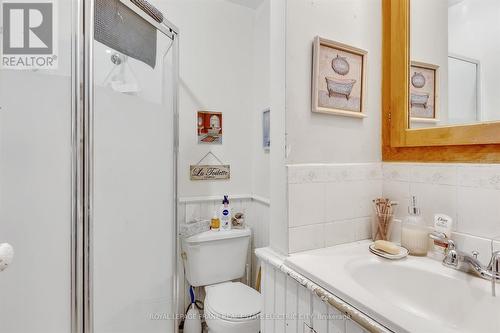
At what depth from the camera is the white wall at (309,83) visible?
875 mm

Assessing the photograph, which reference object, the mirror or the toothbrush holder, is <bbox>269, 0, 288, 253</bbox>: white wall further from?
the mirror

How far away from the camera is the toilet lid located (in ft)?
4.30

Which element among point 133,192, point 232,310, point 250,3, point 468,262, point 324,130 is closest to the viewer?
point 468,262

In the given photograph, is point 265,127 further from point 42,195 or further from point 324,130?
point 42,195

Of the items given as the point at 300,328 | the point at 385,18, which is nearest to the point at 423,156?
the point at 385,18

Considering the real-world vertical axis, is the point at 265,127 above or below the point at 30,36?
Answer: below

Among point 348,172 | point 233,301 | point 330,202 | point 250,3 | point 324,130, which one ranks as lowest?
point 233,301

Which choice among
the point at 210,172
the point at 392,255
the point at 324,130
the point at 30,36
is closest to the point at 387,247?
the point at 392,255

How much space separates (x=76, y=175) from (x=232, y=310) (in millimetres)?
968

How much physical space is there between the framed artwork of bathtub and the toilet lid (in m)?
1.06

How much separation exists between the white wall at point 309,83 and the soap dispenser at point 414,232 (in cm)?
26

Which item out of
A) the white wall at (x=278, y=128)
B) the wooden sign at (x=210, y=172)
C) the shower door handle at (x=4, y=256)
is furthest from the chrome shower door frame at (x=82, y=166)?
the wooden sign at (x=210, y=172)

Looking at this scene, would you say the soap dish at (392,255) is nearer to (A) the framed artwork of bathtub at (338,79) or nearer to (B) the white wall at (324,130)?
(B) the white wall at (324,130)

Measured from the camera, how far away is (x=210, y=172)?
1.82 m
